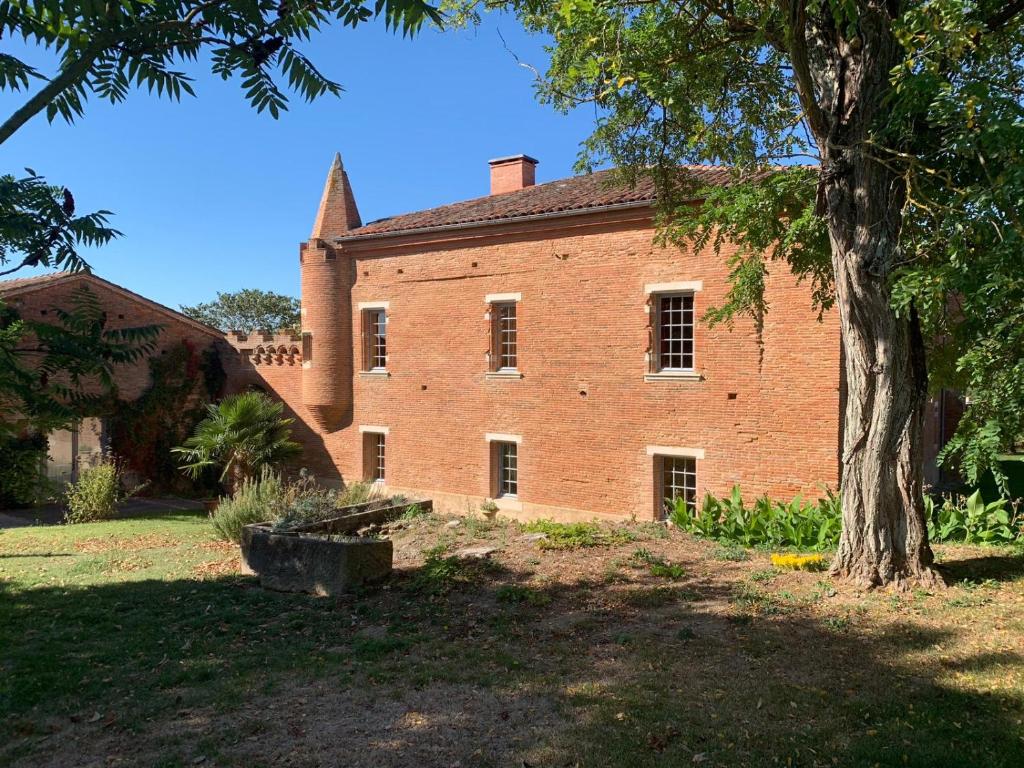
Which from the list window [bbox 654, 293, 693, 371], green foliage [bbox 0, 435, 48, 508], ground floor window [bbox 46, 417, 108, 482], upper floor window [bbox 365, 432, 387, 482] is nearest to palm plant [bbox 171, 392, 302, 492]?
upper floor window [bbox 365, 432, 387, 482]

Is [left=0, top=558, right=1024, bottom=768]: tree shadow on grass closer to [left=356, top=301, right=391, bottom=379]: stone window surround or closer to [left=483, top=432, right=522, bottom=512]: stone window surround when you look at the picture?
[left=483, top=432, right=522, bottom=512]: stone window surround

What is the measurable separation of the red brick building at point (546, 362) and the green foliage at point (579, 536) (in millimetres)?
4605

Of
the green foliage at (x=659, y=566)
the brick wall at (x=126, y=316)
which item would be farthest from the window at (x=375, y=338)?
the green foliage at (x=659, y=566)

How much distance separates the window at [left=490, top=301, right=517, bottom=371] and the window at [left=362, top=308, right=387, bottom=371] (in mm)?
3803

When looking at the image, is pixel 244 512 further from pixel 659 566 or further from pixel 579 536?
pixel 659 566

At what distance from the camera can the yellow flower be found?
28.1ft

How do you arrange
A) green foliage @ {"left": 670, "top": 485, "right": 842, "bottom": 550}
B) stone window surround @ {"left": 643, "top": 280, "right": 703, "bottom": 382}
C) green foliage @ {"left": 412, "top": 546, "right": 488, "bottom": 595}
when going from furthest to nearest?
1. stone window surround @ {"left": 643, "top": 280, "right": 703, "bottom": 382}
2. green foliage @ {"left": 670, "top": 485, "right": 842, "bottom": 550}
3. green foliage @ {"left": 412, "top": 546, "right": 488, "bottom": 595}

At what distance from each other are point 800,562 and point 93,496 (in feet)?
52.3

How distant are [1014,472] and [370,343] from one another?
55.7ft

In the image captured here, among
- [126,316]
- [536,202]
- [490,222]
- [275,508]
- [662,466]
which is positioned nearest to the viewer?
[275,508]

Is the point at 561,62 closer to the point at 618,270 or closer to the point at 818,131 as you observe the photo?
the point at 818,131

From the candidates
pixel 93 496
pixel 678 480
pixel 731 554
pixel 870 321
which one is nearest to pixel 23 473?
pixel 93 496

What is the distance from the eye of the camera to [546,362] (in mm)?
16828

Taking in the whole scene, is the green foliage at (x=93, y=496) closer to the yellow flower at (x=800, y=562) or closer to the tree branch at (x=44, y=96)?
the yellow flower at (x=800, y=562)
